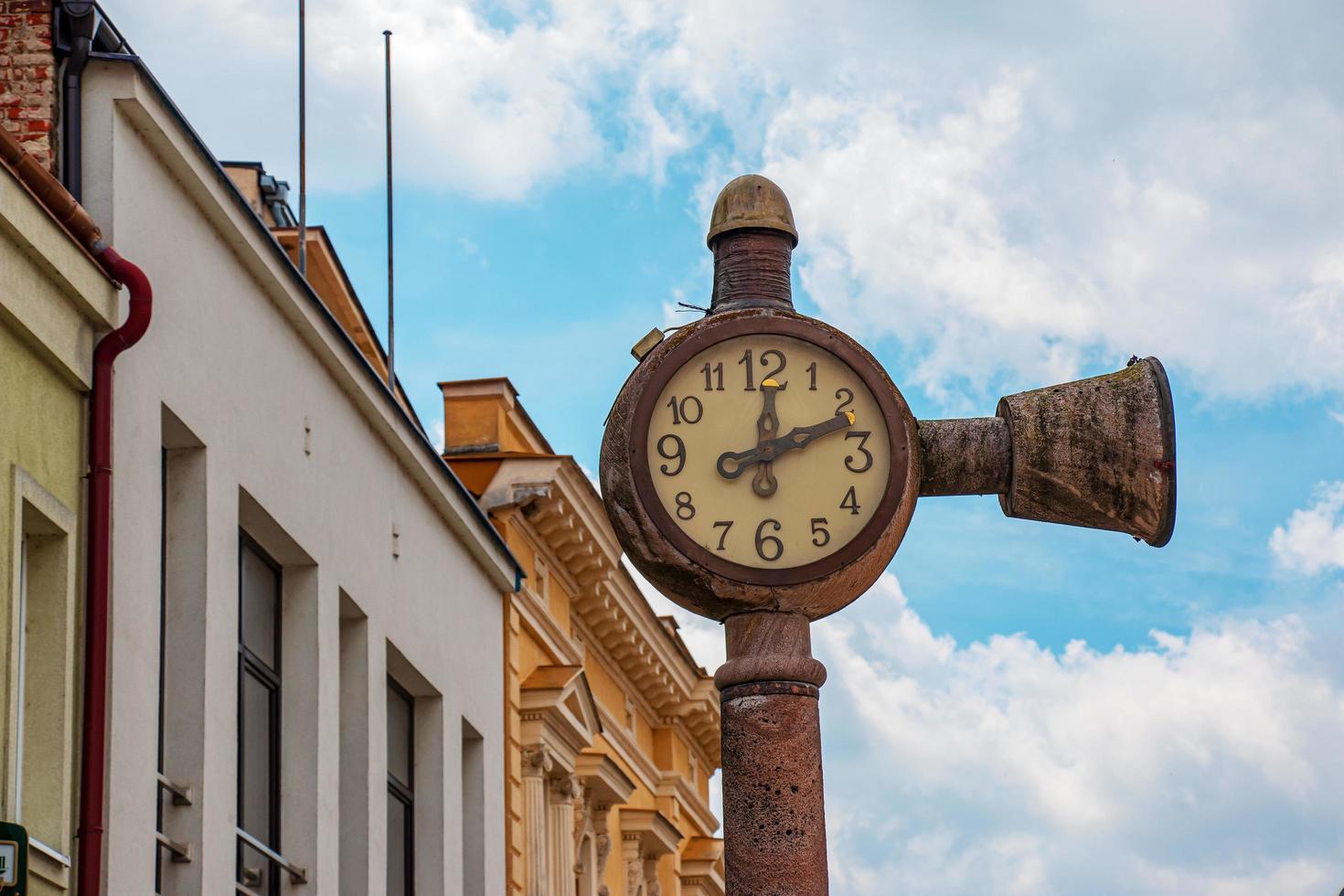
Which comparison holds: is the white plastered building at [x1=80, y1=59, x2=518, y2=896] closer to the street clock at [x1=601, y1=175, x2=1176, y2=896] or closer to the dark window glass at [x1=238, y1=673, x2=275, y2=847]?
the dark window glass at [x1=238, y1=673, x2=275, y2=847]

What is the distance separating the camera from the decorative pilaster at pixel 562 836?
24875mm

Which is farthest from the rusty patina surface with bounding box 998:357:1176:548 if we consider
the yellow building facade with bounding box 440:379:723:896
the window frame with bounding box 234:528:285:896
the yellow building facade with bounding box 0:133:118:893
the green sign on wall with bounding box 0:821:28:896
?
the yellow building facade with bounding box 440:379:723:896

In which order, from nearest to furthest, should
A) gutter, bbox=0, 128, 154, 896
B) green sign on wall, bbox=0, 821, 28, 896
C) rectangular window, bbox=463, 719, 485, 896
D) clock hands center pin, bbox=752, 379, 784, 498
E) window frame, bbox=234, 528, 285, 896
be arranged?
clock hands center pin, bbox=752, 379, 784, 498 → green sign on wall, bbox=0, 821, 28, 896 → gutter, bbox=0, 128, 154, 896 → window frame, bbox=234, 528, 285, 896 → rectangular window, bbox=463, 719, 485, 896

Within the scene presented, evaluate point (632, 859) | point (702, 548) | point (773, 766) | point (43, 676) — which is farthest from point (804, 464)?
point (632, 859)

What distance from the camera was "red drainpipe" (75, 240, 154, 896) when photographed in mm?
12211

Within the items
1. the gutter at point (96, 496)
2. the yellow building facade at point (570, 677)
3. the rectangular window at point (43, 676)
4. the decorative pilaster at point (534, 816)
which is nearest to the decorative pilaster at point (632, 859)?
the yellow building facade at point (570, 677)

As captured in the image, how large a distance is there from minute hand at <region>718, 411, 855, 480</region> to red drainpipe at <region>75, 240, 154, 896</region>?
5847mm

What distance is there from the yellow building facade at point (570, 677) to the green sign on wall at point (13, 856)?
1165 cm

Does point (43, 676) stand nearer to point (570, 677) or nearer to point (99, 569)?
point (99, 569)

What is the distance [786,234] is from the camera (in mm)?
7559

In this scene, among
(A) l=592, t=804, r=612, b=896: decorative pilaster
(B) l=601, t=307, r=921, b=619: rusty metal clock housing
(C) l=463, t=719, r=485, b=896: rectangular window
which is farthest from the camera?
(A) l=592, t=804, r=612, b=896: decorative pilaster

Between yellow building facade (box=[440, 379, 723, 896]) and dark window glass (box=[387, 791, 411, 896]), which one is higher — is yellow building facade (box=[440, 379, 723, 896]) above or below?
above

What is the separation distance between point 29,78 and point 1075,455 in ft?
24.7

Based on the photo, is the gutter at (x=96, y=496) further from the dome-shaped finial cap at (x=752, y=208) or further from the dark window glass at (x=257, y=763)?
the dome-shaped finial cap at (x=752, y=208)
